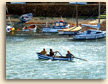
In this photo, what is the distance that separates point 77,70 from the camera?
17109mm

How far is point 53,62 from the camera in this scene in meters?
17.4

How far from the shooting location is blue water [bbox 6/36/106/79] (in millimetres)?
17078

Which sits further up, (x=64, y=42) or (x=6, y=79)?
(x=64, y=42)

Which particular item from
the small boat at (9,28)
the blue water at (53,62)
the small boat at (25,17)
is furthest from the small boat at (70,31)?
the small boat at (9,28)

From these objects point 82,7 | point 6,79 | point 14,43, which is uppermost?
point 82,7

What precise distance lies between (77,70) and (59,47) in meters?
1.04

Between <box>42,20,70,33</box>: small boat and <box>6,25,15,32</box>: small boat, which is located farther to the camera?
<box>42,20,70,33</box>: small boat

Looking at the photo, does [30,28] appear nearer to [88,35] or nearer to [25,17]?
[25,17]

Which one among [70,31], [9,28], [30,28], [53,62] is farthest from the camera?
[70,31]

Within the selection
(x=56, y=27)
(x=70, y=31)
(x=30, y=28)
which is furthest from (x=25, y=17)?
(x=70, y=31)

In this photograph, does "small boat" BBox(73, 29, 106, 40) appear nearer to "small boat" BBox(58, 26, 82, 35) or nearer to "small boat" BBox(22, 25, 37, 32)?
"small boat" BBox(58, 26, 82, 35)

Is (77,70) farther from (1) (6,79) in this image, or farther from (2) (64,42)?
(1) (6,79)

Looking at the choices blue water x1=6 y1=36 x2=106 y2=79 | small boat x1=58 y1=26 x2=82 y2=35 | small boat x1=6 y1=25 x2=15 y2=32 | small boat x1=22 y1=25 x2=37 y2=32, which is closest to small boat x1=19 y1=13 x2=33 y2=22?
small boat x1=22 y1=25 x2=37 y2=32

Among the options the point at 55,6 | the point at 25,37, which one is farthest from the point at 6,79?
the point at 55,6
